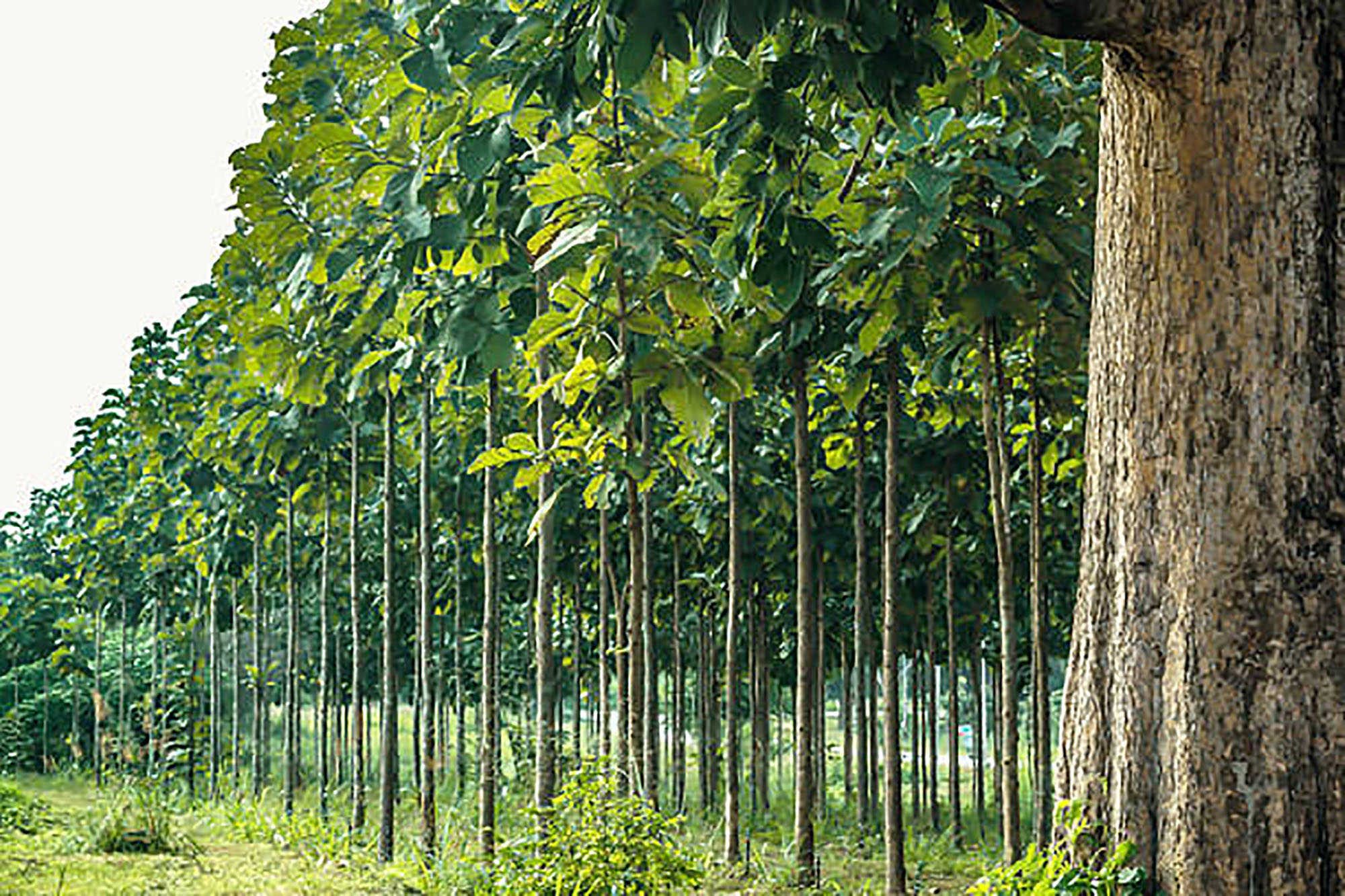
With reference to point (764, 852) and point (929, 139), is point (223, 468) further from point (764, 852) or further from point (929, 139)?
point (929, 139)

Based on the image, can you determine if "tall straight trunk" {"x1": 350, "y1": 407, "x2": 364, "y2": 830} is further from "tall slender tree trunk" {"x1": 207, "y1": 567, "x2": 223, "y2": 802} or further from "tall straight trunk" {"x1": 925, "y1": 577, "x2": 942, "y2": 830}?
"tall slender tree trunk" {"x1": 207, "y1": 567, "x2": 223, "y2": 802}

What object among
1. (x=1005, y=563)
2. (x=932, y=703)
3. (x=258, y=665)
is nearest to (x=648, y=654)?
(x=1005, y=563)

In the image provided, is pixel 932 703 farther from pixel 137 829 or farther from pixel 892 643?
pixel 892 643

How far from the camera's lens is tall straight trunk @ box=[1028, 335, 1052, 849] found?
243 inches

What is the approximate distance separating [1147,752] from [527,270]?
3191mm

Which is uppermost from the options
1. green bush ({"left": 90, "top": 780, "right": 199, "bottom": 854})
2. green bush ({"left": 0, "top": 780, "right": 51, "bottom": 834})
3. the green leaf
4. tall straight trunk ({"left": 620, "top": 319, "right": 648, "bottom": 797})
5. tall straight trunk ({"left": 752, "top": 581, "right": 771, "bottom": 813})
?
the green leaf

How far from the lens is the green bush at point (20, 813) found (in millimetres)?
11727

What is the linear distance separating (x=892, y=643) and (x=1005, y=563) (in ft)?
3.19

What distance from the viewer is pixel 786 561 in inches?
476

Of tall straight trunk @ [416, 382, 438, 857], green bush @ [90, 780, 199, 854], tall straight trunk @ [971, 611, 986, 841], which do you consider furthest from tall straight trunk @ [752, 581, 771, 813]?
green bush @ [90, 780, 199, 854]

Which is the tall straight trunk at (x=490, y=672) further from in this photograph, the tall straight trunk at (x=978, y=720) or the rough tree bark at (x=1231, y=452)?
the tall straight trunk at (x=978, y=720)

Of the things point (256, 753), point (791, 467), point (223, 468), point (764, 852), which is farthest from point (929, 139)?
point (256, 753)

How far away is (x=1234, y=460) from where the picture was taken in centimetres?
353

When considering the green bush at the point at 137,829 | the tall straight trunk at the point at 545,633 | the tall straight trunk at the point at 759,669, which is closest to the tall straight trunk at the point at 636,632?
the tall straight trunk at the point at 545,633
